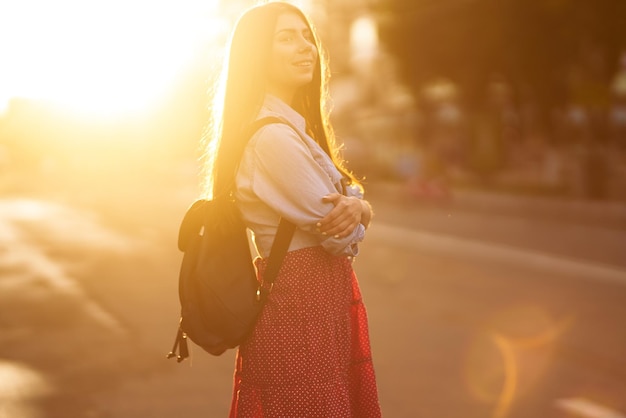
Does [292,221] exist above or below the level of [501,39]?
below

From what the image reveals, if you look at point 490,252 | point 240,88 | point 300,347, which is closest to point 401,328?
point 300,347

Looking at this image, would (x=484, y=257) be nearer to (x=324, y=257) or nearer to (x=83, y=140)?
(x=324, y=257)

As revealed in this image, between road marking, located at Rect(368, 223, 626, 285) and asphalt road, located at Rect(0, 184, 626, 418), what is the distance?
47mm

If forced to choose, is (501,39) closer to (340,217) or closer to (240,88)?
(240,88)

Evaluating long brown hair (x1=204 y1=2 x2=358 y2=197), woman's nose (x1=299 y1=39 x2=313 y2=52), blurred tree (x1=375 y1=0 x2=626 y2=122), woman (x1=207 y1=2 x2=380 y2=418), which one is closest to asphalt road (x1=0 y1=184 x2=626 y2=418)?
woman (x1=207 y1=2 x2=380 y2=418)

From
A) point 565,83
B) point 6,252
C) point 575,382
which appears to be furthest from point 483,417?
point 565,83

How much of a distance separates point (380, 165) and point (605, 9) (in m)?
15.4

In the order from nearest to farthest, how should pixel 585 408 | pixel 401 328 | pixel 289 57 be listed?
pixel 289 57
pixel 585 408
pixel 401 328

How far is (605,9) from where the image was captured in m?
24.4

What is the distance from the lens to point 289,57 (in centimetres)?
283

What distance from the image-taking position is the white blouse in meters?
2.63

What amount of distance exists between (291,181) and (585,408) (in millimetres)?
3378

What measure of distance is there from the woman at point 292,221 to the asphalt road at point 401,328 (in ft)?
8.52

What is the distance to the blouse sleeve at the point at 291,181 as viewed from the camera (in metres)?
2.63
